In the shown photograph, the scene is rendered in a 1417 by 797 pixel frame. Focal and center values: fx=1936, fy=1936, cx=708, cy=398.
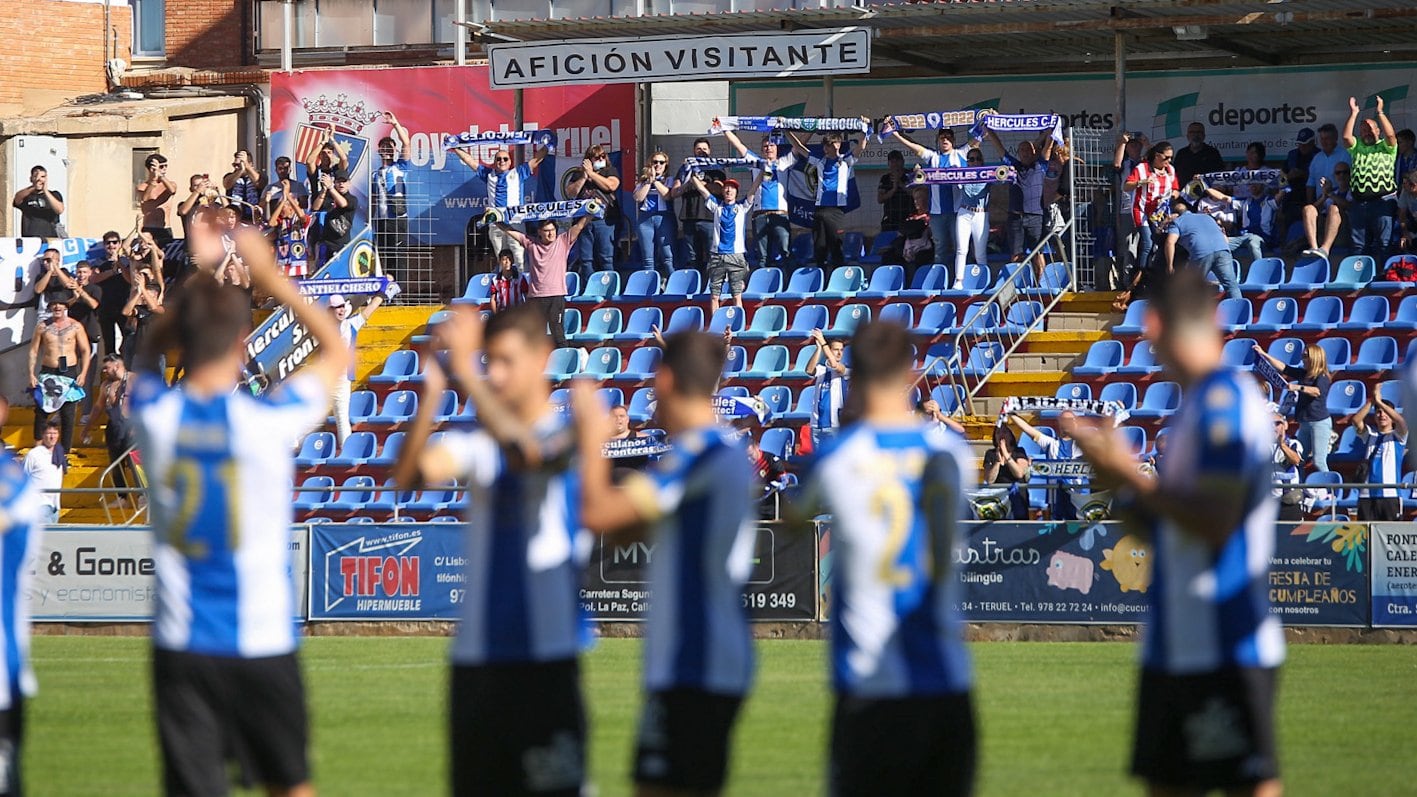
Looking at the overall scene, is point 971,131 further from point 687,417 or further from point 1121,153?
point 687,417

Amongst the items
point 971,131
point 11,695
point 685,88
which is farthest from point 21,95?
point 11,695

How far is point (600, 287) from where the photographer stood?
26.8m

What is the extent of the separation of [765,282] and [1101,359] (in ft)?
15.5

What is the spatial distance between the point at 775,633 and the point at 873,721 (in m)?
13.5

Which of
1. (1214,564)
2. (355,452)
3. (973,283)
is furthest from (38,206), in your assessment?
(1214,564)

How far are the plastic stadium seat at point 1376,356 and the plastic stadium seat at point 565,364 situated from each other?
9.77m

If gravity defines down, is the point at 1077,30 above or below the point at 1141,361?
above

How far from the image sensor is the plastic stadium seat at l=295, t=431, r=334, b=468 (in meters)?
25.3

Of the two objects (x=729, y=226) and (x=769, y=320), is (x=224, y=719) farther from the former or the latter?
(x=769, y=320)

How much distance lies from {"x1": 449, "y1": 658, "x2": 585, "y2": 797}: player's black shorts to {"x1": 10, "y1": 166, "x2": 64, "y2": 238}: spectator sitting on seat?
2455cm

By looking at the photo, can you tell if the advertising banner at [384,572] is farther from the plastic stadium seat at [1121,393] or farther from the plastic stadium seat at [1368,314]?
the plastic stadium seat at [1368,314]

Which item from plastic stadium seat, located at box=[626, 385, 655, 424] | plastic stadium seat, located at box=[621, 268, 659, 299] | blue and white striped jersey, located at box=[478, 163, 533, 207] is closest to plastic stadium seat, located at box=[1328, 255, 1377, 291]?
plastic stadium seat, located at box=[626, 385, 655, 424]

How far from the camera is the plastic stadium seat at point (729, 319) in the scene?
25.2 m

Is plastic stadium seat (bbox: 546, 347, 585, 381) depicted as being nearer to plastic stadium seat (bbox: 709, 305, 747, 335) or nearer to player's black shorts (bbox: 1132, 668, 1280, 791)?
plastic stadium seat (bbox: 709, 305, 747, 335)
